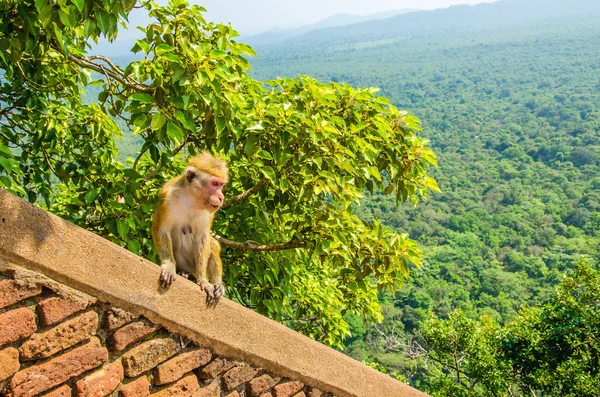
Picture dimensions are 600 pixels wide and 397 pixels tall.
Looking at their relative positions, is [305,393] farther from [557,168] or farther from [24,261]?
[557,168]

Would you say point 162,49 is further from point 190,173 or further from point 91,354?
point 91,354

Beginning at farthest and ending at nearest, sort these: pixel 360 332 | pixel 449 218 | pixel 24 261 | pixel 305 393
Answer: pixel 449 218, pixel 360 332, pixel 305 393, pixel 24 261

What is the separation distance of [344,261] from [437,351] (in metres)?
7.30

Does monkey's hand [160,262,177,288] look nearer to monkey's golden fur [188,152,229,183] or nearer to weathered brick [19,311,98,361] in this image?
weathered brick [19,311,98,361]

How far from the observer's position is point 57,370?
2.61 m

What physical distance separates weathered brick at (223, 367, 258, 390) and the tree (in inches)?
63.9

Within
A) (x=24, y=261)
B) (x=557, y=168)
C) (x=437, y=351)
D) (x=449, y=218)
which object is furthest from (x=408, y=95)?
(x=24, y=261)

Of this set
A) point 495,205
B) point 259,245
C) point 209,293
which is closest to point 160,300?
point 209,293

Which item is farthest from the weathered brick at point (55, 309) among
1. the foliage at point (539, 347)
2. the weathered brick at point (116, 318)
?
the foliage at point (539, 347)

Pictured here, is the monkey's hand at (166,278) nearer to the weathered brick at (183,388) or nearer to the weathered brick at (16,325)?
the weathered brick at (183,388)

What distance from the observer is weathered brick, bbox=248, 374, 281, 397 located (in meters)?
3.29

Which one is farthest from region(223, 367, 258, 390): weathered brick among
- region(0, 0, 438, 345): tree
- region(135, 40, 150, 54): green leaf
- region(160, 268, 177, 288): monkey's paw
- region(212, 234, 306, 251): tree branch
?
region(135, 40, 150, 54): green leaf

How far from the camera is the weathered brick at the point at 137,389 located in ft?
9.31

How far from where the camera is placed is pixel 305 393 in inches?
140
